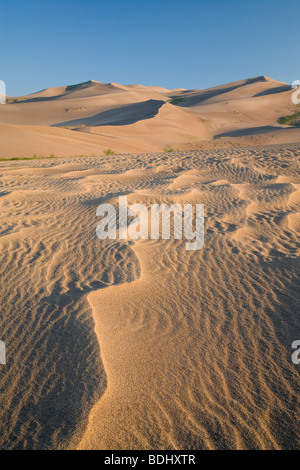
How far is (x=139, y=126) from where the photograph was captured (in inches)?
955

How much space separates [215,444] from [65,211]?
471 centimetres

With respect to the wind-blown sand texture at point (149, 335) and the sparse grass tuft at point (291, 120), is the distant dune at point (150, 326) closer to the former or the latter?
the wind-blown sand texture at point (149, 335)

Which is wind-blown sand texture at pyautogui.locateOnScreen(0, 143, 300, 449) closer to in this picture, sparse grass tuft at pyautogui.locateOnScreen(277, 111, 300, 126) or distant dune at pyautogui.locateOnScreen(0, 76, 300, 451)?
distant dune at pyautogui.locateOnScreen(0, 76, 300, 451)

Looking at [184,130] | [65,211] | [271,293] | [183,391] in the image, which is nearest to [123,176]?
[65,211]

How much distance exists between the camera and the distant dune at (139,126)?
15391 mm

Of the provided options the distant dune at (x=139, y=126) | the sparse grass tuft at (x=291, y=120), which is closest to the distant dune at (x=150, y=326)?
the distant dune at (x=139, y=126)

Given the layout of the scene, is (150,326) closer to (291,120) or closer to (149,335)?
(149,335)

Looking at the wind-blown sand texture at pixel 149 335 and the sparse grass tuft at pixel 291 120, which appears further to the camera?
the sparse grass tuft at pixel 291 120

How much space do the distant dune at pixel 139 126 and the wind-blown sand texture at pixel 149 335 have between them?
35.9 feet

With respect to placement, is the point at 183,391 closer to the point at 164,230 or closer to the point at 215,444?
the point at 215,444

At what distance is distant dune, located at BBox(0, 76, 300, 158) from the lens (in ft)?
50.5

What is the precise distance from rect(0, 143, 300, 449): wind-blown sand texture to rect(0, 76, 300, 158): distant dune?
10.9m

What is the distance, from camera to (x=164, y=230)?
4.93 metres

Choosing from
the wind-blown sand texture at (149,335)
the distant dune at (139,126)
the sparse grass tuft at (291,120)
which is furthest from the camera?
the sparse grass tuft at (291,120)
